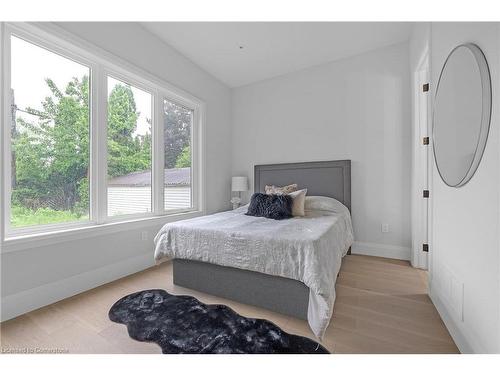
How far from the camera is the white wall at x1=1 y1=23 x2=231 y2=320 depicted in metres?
1.71

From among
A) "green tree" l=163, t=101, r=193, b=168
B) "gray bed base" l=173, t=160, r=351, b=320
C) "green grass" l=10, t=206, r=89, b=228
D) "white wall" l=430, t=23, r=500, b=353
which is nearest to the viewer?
"white wall" l=430, t=23, r=500, b=353

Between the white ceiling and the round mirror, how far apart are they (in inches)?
59.8

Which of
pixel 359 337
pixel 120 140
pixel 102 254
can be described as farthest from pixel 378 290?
pixel 120 140

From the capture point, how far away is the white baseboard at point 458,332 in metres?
1.20

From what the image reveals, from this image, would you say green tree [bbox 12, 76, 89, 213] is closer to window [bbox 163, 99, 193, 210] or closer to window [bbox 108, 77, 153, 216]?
window [bbox 108, 77, 153, 216]

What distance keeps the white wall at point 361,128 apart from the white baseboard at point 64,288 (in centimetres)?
253

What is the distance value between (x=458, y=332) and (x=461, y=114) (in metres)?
1.31

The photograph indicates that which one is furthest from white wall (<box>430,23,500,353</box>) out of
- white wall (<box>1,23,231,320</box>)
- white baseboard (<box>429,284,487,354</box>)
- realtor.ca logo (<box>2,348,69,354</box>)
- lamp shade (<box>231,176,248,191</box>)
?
white wall (<box>1,23,231,320</box>)

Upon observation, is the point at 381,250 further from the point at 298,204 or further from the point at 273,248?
the point at 273,248

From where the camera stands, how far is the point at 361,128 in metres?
3.16

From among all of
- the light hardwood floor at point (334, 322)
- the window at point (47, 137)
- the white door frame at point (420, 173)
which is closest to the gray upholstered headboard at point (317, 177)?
the white door frame at point (420, 173)

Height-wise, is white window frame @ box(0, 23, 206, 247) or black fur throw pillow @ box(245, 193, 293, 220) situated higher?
white window frame @ box(0, 23, 206, 247)
